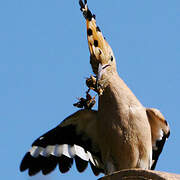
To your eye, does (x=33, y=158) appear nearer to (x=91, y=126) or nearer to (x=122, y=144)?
(x=91, y=126)

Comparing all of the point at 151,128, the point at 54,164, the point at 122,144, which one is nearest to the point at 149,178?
the point at 122,144

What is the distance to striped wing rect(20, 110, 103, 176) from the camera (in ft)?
25.1

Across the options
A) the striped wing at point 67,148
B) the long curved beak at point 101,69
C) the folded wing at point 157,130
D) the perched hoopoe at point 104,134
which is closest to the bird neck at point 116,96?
the perched hoopoe at point 104,134

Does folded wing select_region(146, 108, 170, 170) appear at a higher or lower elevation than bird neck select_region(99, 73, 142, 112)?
lower

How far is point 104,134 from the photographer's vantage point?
23.3 ft

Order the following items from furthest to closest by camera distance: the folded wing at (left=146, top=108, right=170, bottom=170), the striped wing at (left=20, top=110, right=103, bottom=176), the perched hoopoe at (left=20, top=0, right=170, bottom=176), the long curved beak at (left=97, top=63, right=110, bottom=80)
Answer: the striped wing at (left=20, top=110, right=103, bottom=176) → the folded wing at (left=146, top=108, right=170, bottom=170) → the long curved beak at (left=97, top=63, right=110, bottom=80) → the perched hoopoe at (left=20, top=0, right=170, bottom=176)

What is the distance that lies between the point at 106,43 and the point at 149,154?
63.4 inches

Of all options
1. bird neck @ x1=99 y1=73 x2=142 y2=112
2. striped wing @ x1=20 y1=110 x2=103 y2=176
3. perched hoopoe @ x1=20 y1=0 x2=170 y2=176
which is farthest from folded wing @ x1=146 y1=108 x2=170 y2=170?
striped wing @ x1=20 y1=110 x2=103 y2=176

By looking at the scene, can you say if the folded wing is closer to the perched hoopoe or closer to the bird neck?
the perched hoopoe

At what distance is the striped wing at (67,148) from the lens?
7.64m

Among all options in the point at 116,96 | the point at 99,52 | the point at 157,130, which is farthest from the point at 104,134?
the point at 99,52

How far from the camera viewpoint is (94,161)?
7.66 m

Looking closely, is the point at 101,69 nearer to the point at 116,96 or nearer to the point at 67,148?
the point at 116,96

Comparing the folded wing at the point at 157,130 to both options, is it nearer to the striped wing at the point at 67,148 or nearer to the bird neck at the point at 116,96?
the bird neck at the point at 116,96
